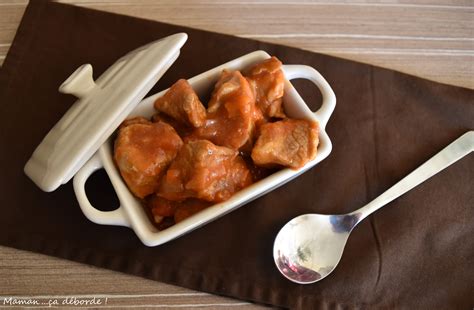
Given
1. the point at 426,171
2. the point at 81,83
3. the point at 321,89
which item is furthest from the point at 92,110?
the point at 426,171

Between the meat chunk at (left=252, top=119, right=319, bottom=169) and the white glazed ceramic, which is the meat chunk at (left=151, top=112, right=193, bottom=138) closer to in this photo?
the white glazed ceramic

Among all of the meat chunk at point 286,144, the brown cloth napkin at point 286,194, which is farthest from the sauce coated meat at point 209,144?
the brown cloth napkin at point 286,194

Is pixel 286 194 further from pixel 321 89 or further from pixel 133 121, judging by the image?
pixel 133 121

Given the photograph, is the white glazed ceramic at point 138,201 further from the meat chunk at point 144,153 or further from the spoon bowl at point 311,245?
the spoon bowl at point 311,245

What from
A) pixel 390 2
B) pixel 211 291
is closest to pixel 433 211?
pixel 211 291

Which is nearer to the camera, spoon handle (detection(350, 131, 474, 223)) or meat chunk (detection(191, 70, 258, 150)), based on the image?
meat chunk (detection(191, 70, 258, 150))

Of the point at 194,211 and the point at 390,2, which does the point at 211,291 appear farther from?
the point at 390,2

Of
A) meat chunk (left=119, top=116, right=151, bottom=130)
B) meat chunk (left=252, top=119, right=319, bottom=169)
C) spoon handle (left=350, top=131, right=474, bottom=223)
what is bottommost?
spoon handle (left=350, top=131, right=474, bottom=223)

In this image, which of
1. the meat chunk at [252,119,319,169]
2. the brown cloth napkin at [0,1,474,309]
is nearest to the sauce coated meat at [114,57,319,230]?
the meat chunk at [252,119,319,169]
